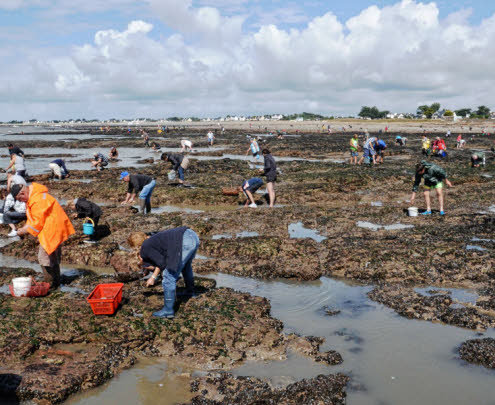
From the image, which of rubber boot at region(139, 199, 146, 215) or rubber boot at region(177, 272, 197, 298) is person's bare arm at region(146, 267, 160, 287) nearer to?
rubber boot at region(177, 272, 197, 298)

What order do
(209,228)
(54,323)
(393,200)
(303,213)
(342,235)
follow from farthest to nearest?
(393,200), (303,213), (209,228), (342,235), (54,323)

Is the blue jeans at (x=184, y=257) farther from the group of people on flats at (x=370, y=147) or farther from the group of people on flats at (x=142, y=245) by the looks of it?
the group of people on flats at (x=370, y=147)

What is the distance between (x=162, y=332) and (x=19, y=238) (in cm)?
757

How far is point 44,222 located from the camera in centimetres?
724

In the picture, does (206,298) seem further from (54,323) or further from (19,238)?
(19,238)

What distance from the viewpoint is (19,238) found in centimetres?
1152

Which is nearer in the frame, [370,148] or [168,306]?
[168,306]

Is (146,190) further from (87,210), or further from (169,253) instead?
(169,253)

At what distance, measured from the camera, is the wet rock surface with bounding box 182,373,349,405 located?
4797mm

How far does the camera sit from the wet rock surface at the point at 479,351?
17.8ft

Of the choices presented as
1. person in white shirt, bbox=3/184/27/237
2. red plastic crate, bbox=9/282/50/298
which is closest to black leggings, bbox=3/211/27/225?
person in white shirt, bbox=3/184/27/237

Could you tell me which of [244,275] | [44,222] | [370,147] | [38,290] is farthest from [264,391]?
[370,147]

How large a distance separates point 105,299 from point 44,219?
2124 mm

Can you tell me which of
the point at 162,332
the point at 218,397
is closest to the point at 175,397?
the point at 218,397
